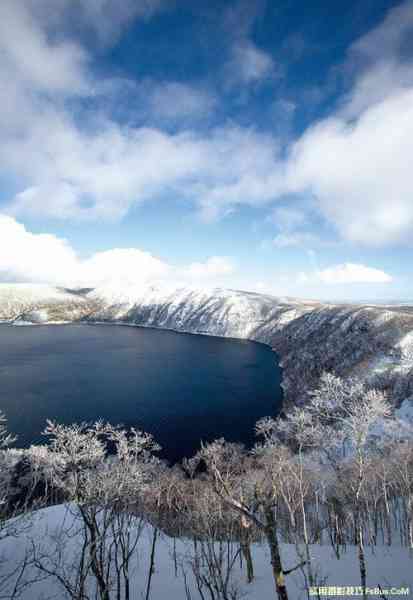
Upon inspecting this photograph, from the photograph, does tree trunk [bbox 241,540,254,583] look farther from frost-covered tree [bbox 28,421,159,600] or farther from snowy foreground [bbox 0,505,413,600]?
frost-covered tree [bbox 28,421,159,600]

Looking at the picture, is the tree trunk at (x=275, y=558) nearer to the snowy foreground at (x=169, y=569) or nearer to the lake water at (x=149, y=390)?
the snowy foreground at (x=169, y=569)

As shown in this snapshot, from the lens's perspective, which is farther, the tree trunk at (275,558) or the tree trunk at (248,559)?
the tree trunk at (248,559)

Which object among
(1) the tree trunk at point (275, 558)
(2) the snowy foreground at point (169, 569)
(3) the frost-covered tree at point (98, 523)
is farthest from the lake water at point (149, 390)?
(1) the tree trunk at point (275, 558)

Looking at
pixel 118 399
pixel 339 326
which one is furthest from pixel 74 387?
pixel 339 326

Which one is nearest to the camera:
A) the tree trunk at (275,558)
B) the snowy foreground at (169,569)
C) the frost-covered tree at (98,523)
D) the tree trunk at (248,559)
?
the tree trunk at (275,558)

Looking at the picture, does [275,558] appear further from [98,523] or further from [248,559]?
[98,523]

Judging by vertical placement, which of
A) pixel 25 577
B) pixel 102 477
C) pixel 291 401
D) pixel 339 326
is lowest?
pixel 291 401

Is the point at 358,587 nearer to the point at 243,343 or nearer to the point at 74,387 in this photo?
the point at 74,387
